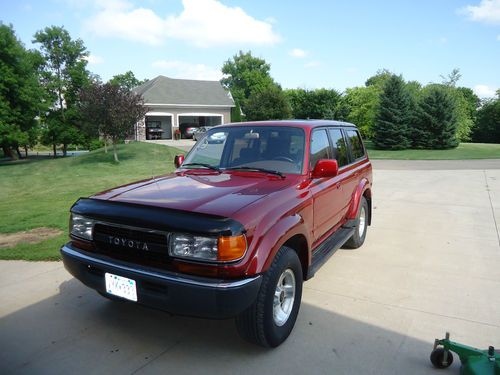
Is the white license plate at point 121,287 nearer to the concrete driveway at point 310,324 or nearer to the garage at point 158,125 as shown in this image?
the concrete driveway at point 310,324

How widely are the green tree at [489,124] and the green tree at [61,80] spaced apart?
4570 cm

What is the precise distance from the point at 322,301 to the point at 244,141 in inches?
74.0

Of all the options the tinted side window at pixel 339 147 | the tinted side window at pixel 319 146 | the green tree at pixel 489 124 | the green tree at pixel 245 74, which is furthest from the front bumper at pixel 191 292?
the green tree at pixel 245 74

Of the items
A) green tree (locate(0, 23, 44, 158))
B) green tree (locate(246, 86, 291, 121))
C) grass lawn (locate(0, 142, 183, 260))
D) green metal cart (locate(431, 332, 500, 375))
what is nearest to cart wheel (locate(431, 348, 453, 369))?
green metal cart (locate(431, 332, 500, 375))

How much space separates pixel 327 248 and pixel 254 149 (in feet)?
4.36

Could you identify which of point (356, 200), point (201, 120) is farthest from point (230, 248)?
point (201, 120)

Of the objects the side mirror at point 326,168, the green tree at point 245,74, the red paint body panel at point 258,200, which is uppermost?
the green tree at point 245,74

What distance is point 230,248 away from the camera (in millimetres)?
2498

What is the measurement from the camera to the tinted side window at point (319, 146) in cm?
390

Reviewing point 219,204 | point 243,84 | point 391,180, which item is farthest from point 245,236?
point 243,84

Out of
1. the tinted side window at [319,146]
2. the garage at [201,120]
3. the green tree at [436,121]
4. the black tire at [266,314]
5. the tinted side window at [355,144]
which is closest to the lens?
the black tire at [266,314]

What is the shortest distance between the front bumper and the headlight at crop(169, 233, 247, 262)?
15cm

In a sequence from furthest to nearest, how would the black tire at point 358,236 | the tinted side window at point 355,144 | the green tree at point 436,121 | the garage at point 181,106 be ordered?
the garage at point 181,106
the green tree at point 436,121
the tinted side window at point 355,144
the black tire at point 358,236

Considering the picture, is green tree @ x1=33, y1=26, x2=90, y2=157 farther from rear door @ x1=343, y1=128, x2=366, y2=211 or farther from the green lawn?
rear door @ x1=343, y1=128, x2=366, y2=211
